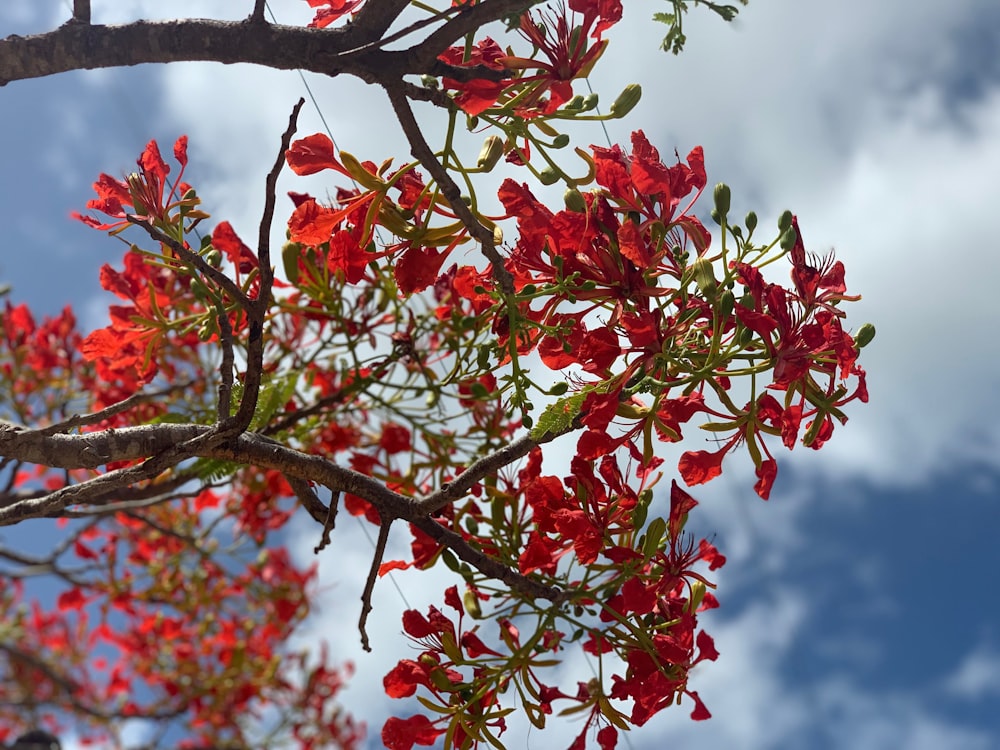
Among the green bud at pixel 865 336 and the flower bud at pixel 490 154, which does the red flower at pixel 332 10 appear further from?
the green bud at pixel 865 336

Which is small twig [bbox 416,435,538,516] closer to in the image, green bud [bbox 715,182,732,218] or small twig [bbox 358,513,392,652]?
small twig [bbox 358,513,392,652]

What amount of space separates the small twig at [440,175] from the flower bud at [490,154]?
0.13 ft

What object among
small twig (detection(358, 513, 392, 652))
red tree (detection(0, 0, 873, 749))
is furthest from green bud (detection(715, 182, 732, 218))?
small twig (detection(358, 513, 392, 652))

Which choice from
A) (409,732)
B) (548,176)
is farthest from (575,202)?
(409,732)

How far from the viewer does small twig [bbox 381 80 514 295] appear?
37.2 inches

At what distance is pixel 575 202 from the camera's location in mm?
954

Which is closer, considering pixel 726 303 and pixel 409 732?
pixel 726 303

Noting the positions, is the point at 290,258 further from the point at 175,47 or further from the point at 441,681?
the point at 441,681

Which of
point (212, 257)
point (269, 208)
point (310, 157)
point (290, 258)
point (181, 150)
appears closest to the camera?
point (269, 208)

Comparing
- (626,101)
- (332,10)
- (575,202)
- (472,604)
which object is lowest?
(472,604)

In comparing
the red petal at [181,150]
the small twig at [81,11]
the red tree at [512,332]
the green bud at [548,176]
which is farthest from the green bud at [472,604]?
the small twig at [81,11]

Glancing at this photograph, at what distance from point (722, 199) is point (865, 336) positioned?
0.22 m

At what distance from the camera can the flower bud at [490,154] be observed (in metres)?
0.98

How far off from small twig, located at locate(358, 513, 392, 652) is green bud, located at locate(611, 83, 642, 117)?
1.94 feet
